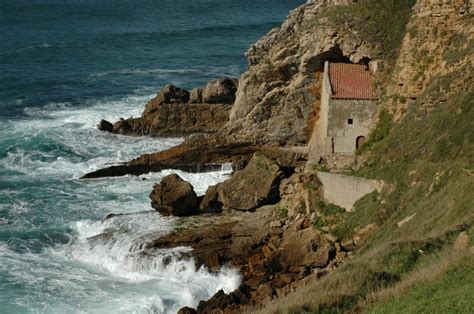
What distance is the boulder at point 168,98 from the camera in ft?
180

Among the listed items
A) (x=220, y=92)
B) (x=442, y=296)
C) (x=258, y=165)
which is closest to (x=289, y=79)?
(x=220, y=92)

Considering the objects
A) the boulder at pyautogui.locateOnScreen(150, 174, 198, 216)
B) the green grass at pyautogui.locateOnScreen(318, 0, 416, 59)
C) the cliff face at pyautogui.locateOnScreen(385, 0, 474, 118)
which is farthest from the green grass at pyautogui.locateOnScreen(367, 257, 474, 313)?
the green grass at pyautogui.locateOnScreen(318, 0, 416, 59)

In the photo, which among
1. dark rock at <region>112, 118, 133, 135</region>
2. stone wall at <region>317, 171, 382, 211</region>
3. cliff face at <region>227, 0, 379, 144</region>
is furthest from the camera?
dark rock at <region>112, 118, 133, 135</region>

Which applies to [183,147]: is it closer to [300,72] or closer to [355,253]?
[300,72]

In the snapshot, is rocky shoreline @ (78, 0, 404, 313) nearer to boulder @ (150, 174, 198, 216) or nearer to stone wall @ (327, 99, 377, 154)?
boulder @ (150, 174, 198, 216)

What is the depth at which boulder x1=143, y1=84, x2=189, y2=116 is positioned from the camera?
180 feet

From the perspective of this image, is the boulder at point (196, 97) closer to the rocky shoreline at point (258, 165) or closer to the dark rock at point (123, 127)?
the rocky shoreline at point (258, 165)

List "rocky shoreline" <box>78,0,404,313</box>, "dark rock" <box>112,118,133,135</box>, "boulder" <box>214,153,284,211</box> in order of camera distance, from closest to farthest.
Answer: "rocky shoreline" <box>78,0,404,313</box>
"boulder" <box>214,153,284,211</box>
"dark rock" <box>112,118,133,135</box>

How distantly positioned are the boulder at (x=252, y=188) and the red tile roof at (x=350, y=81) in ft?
17.1

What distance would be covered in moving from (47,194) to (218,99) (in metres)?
14.8

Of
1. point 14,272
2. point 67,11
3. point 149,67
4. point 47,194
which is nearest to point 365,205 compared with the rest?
point 14,272

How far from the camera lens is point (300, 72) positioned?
1783 inches

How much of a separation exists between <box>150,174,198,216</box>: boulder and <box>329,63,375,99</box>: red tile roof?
9.27 meters

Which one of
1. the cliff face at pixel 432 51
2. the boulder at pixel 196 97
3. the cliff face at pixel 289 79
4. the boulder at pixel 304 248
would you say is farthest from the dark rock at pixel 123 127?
the cliff face at pixel 432 51
